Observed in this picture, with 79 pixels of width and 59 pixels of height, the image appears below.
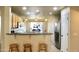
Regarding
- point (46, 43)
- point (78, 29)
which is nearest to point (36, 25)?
point (46, 43)

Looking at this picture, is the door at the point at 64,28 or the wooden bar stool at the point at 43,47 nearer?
the wooden bar stool at the point at 43,47

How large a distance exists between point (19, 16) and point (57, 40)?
1.03 m

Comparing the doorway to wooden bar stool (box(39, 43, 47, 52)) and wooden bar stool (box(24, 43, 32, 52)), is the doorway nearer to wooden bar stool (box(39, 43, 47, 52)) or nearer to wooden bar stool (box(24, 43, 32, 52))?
wooden bar stool (box(39, 43, 47, 52))

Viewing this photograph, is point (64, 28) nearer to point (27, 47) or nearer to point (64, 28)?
point (64, 28)

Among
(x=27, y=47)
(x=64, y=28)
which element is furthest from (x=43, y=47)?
(x=64, y=28)

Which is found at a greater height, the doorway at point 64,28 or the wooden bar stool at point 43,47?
the doorway at point 64,28

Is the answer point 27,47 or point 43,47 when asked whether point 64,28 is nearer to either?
point 43,47

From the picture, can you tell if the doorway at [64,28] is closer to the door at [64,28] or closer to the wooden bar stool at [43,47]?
the door at [64,28]

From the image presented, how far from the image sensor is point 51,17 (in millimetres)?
3002

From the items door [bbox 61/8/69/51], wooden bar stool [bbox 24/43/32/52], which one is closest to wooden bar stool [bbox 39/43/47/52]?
wooden bar stool [bbox 24/43/32/52]

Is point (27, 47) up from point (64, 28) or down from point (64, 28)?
down

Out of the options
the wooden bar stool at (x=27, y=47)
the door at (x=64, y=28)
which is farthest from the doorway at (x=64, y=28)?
the wooden bar stool at (x=27, y=47)
